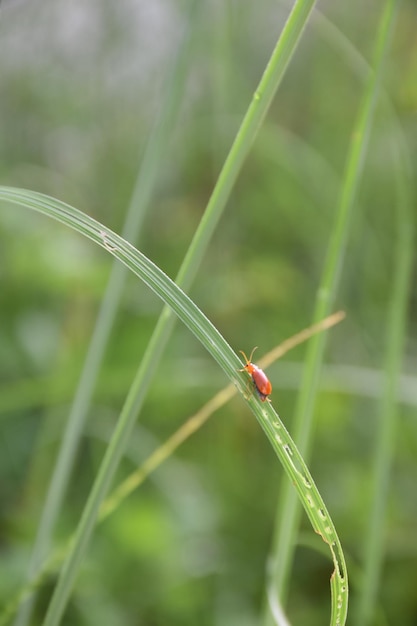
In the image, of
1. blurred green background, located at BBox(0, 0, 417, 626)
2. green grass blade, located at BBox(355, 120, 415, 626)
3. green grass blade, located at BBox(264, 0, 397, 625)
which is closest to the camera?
green grass blade, located at BBox(264, 0, 397, 625)

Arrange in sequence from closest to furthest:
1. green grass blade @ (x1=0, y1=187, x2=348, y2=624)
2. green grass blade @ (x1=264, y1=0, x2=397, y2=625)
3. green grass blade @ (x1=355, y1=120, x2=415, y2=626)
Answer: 1. green grass blade @ (x1=0, y1=187, x2=348, y2=624)
2. green grass blade @ (x1=264, y1=0, x2=397, y2=625)
3. green grass blade @ (x1=355, y1=120, x2=415, y2=626)

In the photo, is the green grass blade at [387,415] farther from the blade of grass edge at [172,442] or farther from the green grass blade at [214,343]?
the green grass blade at [214,343]

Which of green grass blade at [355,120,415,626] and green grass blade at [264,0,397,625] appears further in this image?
green grass blade at [355,120,415,626]

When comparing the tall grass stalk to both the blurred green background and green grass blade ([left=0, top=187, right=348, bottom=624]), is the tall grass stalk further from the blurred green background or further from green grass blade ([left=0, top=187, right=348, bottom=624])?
the blurred green background

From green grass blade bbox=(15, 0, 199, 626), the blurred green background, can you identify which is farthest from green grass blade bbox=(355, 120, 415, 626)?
green grass blade bbox=(15, 0, 199, 626)

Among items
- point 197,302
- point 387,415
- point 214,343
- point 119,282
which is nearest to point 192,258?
point 214,343

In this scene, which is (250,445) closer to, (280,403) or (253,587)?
(280,403)
